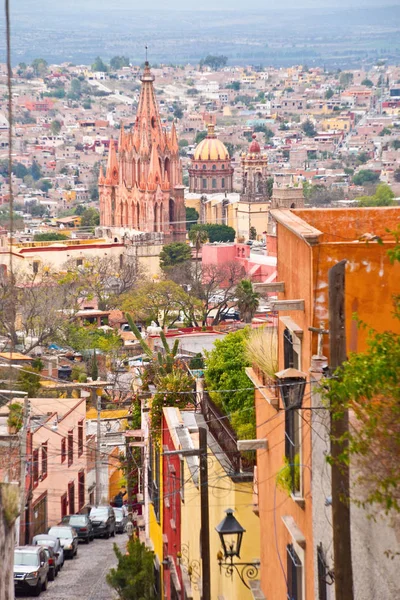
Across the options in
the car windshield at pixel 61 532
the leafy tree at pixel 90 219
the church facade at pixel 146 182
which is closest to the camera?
the car windshield at pixel 61 532

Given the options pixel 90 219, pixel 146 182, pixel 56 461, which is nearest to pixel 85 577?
pixel 56 461

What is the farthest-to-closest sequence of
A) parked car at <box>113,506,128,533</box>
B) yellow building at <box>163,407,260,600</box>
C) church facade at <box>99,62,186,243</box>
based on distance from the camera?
1. church facade at <box>99,62,186,243</box>
2. parked car at <box>113,506,128,533</box>
3. yellow building at <box>163,407,260,600</box>

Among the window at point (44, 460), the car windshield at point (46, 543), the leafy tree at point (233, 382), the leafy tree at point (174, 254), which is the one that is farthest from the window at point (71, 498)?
the leafy tree at point (174, 254)

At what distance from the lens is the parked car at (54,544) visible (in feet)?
57.0

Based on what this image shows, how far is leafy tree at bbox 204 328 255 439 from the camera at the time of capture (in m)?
10.5

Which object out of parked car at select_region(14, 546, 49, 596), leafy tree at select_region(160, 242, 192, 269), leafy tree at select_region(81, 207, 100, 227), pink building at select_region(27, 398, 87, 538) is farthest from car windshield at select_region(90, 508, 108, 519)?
leafy tree at select_region(81, 207, 100, 227)

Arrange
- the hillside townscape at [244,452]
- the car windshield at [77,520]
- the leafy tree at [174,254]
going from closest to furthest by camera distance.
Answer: the hillside townscape at [244,452]
the car windshield at [77,520]
the leafy tree at [174,254]

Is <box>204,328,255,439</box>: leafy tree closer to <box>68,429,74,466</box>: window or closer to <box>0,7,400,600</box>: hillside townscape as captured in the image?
<box>0,7,400,600</box>: hillside townscape

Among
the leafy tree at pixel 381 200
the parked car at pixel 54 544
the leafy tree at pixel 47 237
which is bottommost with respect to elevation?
the parked car at pixel 54 544

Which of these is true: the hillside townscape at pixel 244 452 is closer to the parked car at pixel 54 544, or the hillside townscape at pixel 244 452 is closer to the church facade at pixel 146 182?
the parked car at pixel 54 544

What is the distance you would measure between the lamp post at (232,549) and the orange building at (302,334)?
281mm

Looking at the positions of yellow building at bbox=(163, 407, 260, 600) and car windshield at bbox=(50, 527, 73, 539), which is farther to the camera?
car windshield at bbox=(50, 527, 73, 539)

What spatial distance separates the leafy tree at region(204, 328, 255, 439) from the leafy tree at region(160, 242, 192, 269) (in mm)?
64678

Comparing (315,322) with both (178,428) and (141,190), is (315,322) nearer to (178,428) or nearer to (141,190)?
(178,428)
